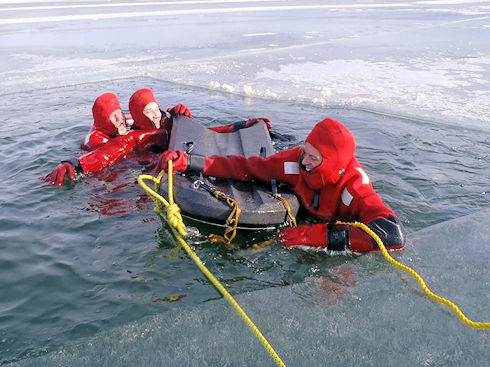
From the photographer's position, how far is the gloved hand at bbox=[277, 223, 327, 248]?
3045 mm

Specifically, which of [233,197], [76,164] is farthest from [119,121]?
[233,197]

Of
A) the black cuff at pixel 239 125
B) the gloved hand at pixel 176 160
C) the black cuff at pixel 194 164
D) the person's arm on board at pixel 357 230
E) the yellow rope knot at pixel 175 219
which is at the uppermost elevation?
the gloved hand at pixel 176 160

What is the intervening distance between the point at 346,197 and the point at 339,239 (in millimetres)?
384

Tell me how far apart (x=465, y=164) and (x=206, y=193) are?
9.45ft

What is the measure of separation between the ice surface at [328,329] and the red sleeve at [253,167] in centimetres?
98

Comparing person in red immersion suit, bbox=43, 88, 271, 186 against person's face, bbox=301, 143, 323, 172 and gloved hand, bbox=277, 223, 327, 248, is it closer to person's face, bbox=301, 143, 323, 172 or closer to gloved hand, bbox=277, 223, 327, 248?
person's face, bbox=301, 143, 323, 172

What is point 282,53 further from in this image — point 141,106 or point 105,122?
point 105,122

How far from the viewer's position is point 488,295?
8.54ft

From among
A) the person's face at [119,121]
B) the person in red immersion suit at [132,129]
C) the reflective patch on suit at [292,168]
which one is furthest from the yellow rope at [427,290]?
the person's face at [119,121]

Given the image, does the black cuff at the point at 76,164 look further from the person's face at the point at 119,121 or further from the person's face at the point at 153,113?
the person's face at the point at 153,113

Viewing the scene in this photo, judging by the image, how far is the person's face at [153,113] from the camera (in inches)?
194

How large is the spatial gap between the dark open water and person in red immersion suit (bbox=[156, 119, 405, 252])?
0.57ft

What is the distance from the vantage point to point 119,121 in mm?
4922

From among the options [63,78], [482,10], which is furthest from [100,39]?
[482,10]
